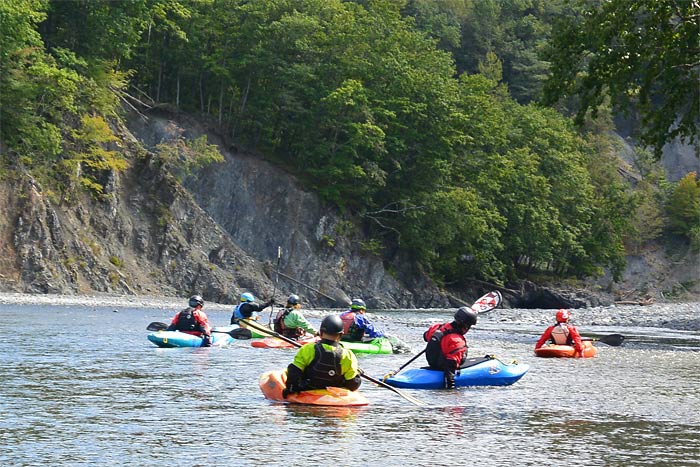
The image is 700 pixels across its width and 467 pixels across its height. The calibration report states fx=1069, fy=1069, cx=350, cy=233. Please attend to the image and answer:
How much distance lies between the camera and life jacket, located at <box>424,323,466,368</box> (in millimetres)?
17703

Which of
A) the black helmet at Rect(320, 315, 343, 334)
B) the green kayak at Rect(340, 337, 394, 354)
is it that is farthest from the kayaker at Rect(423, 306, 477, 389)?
the green kayak at Rect(340, 337, 394, 354)

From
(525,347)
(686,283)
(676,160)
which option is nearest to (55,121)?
(525,347)

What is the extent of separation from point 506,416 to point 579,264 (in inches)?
2476

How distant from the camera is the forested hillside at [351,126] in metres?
47.5

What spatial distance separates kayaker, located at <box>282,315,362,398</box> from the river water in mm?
416

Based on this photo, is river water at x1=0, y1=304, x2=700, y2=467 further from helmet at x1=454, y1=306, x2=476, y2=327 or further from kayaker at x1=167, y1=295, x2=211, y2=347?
helmet at x1=454, y1=306, x2=476, y2=327

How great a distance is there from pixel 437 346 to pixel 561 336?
26.9 feet

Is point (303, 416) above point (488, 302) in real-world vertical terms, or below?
below

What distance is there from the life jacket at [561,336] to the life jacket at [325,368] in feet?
36.8

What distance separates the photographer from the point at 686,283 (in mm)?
80625

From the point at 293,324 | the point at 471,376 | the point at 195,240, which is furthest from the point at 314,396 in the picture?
the point at 195,240

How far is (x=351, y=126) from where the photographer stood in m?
59.3

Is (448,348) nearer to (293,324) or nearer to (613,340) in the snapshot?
(293,324)

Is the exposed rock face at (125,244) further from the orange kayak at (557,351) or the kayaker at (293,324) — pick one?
the orange kayak at (557,351)
